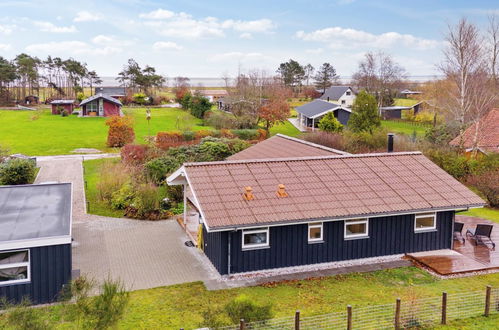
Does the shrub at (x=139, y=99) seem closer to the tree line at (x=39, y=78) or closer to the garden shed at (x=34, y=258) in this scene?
the tree line at (x=39, y=78)

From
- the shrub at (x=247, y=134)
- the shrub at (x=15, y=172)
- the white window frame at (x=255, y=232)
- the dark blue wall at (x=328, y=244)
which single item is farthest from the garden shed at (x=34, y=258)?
the shrub at (x=247, y=134)

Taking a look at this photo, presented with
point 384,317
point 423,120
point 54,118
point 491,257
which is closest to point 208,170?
point 384,317

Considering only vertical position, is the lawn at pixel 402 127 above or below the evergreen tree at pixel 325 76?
below

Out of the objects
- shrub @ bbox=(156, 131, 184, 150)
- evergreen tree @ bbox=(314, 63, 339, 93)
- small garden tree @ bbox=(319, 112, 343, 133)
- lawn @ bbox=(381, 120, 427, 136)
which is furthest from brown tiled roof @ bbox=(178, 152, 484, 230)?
evergreen tree @ bbox=(314, 63, 339, 93)

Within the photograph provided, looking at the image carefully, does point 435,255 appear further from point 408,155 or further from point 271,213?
point 271,213

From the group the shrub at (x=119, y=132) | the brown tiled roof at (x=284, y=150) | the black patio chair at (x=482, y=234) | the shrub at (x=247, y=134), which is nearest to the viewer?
the black patio chair at (x=482, y=234)

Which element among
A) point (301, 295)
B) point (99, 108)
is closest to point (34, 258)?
point (301, 295)
